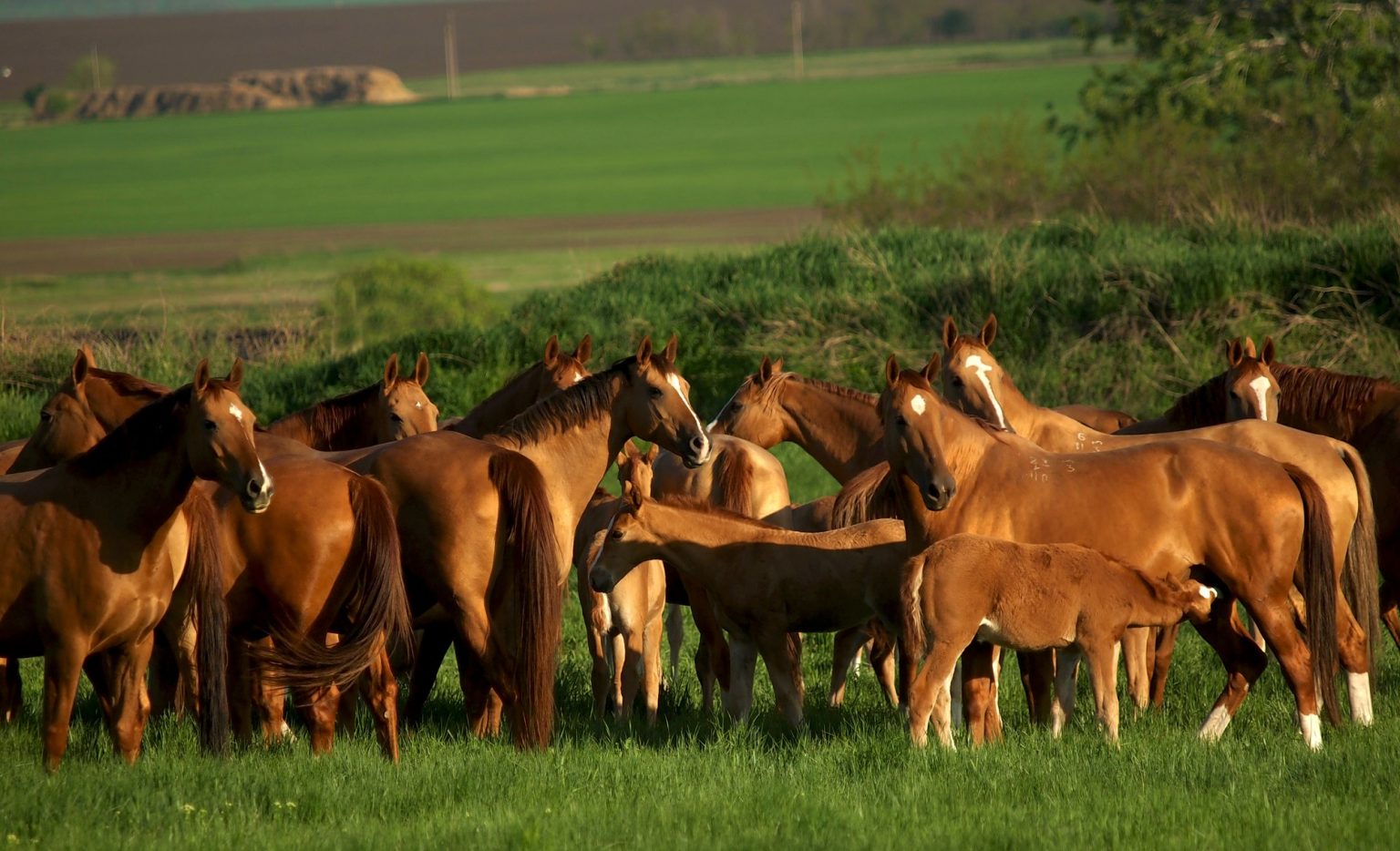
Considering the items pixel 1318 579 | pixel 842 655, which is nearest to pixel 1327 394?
pixel 1318 579

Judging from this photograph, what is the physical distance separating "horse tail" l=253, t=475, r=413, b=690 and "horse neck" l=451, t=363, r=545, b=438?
2.90 m

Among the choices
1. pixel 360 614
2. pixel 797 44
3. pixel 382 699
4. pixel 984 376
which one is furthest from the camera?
pixel 797 44

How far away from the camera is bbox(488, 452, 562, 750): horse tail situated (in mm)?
8266

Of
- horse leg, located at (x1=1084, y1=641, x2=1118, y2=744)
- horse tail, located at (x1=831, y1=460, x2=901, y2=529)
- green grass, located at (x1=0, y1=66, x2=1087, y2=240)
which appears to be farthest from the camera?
green grass, located at (x1=0, y1=66, x2=1087, y2=240)

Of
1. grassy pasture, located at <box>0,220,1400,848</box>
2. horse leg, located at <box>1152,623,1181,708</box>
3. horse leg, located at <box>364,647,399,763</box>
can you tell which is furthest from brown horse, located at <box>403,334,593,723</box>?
horse leg, located at <box>1152,623,1181,708</box>

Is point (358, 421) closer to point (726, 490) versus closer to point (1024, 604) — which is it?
point (726, 490)

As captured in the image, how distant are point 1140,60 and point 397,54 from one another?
432 feet

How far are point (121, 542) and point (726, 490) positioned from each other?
3.97 meters

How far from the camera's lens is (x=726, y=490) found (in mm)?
10359

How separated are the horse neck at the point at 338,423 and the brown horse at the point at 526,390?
59cm

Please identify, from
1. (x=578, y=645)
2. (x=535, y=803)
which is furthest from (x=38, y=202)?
(x=535, y=803)

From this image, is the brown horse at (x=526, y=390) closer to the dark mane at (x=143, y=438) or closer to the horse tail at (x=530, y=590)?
the horse tail at (x=530, y=590)

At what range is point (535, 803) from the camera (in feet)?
22.7

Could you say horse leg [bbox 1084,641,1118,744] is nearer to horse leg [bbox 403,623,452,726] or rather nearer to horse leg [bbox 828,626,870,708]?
horse leg [bbox 828,626,870,708]
